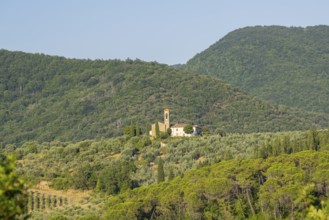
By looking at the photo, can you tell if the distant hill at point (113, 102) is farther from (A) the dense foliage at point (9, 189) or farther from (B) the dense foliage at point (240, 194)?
(A) the dense foliage at point (9, 189)

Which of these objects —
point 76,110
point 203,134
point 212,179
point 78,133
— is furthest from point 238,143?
point 76,110

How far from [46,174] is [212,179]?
2455 centimetres

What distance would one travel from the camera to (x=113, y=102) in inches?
5778

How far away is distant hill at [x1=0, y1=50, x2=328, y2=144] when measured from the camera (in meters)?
135

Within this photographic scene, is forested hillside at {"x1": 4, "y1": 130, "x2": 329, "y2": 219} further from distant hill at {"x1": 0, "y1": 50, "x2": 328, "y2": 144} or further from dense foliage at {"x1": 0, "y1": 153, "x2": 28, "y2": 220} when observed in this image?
distant hill at {"x1": 0, "y1": 50, "x2": 328, "y2": 144}

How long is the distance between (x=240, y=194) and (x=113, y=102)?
3737 inches

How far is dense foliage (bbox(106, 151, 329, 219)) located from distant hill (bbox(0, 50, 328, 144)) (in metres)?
70.3

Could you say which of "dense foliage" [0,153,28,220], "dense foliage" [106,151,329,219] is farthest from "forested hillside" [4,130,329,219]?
"dense foliage" [0,153,28,220]

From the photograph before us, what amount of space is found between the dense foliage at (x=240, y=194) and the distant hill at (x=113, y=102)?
70297 millimetres

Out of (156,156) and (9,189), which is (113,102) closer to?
(156,156)

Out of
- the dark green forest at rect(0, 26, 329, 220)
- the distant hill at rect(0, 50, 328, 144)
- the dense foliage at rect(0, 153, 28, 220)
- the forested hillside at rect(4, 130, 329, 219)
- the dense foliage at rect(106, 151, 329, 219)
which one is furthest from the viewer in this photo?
the distant hill at rect(0, 50, 328, 144)

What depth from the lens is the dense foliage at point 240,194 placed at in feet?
163

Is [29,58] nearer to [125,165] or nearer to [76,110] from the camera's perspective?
[76,110]

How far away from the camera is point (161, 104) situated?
463ft
